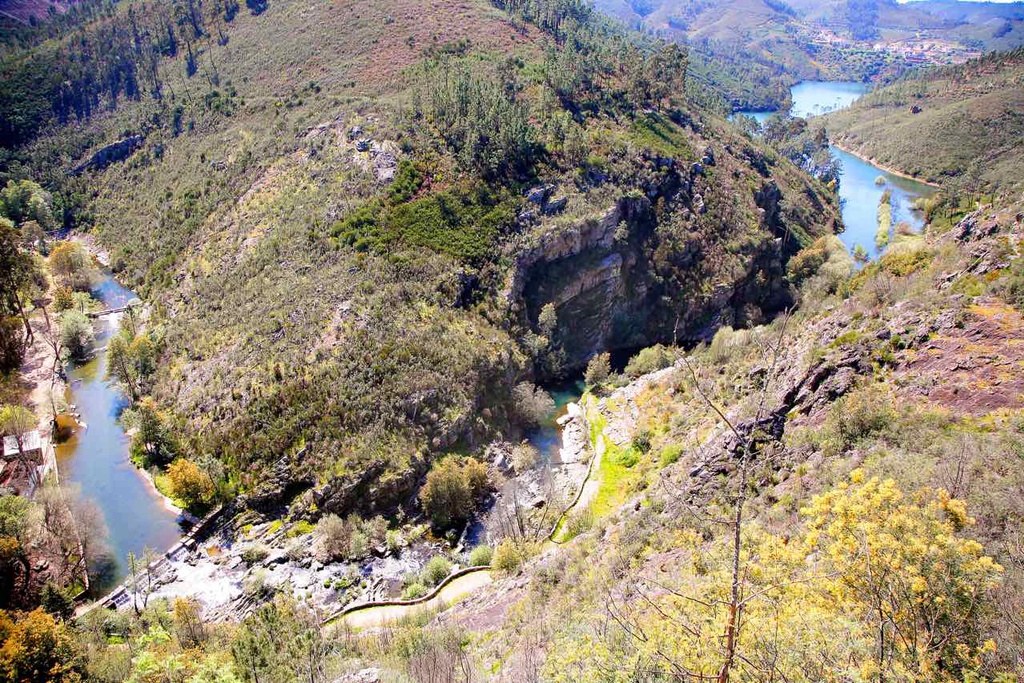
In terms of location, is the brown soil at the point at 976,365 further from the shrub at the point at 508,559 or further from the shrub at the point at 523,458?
the shrub at the point at 523,458

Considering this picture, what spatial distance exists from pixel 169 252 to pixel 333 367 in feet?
125

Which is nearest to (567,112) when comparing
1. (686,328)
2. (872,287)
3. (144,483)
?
(686,328)

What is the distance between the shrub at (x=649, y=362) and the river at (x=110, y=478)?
46987mm

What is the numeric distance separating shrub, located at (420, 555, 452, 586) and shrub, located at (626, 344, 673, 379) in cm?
3336

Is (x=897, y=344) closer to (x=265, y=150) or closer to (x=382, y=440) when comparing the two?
(x=382, y=440)

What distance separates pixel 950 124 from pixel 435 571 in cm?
16180

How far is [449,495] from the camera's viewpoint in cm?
4459

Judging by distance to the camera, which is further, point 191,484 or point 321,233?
point 321,233

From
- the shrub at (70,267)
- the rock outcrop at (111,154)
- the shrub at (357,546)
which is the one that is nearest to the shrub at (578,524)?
the shrub at (357,546)

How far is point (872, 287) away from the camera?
1480 inches

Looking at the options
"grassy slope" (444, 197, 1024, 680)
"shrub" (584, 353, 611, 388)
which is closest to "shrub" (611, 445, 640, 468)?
"grassy slope" (444, 197, 1024, 680)

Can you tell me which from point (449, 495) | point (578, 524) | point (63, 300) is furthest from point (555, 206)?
point (63, 300)

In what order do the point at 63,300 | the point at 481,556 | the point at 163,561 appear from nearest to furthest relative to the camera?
1. the point at 481,556
2. the point at 163,561
3. the point at 63,300

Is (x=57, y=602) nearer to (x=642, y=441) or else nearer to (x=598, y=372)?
(x=642, y=441)
